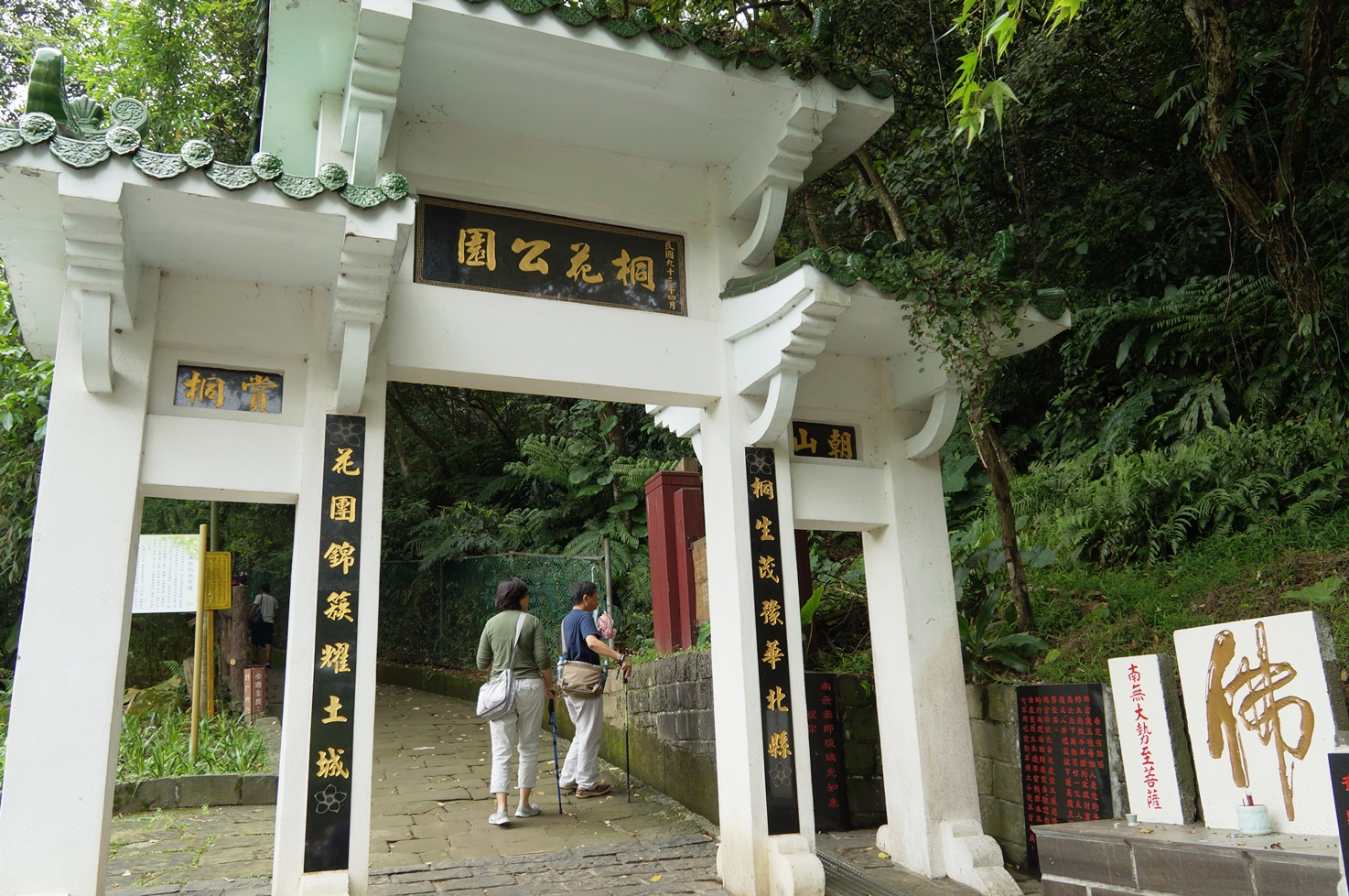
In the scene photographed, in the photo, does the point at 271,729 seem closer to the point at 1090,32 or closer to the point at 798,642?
the point at 798,642

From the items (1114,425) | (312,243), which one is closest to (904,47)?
(1114,425)

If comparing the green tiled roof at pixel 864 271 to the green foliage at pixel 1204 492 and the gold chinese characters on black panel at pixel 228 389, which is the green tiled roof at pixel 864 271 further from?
the green foliage at pixel 1204 492

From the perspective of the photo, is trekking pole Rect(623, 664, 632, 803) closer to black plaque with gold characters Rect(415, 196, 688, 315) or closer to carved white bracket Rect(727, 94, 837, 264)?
black plaque with gold characters Rect(415, 196, 688, 315)

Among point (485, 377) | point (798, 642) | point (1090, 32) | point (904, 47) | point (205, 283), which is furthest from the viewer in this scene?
point (904, 47)

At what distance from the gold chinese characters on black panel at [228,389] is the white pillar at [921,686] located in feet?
12.2

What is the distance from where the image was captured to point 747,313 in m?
5.76

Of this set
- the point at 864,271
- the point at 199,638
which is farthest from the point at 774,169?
the point at 199,638

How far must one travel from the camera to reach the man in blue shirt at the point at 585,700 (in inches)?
294

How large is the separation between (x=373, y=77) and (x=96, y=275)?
65.6 inches

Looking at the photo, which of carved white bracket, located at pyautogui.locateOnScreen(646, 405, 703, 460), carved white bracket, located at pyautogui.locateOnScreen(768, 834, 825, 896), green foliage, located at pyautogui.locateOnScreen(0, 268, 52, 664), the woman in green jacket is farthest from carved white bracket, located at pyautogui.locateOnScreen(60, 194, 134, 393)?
green foliage, located at pyautogui.locateOnScreen(0, 268, 52, 664)

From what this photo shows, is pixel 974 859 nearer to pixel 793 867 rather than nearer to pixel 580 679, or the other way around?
pixel 793 867

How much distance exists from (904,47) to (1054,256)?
2938 millimetres

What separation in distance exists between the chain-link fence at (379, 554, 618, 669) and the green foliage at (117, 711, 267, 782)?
11.4ft

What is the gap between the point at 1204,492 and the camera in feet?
26.9
